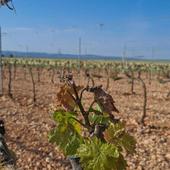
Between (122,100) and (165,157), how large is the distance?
35.0 ft

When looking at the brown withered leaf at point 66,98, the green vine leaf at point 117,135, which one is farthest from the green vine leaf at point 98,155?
the brown withered leaf at point 66,98

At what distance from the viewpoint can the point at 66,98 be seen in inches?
124

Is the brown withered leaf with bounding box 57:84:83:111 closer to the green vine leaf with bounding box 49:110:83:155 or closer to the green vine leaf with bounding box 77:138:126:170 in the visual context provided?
the green vine leaf with bounding box 49:110:83:155

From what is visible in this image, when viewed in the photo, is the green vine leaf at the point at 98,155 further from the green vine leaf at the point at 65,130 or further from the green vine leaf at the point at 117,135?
the green vine leaf at the point at 65,130

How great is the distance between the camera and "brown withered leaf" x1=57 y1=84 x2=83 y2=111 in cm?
311

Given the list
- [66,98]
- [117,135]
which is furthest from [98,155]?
[66,98]

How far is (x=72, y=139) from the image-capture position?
3133 millimetres

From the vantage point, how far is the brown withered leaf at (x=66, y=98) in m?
3.11

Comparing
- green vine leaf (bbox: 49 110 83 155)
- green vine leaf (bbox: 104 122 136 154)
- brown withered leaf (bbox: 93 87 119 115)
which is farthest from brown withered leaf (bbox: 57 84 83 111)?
green vine leaf (bbox: 104 122 136 154)

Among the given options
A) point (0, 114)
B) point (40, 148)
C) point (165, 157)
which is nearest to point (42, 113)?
point (0, 114)

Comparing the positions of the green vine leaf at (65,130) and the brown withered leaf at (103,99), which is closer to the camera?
the brown withered leaf at (103,99)

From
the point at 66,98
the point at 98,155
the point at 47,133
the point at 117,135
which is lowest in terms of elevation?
the point at 47,133

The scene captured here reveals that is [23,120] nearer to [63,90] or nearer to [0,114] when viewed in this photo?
[0,114]

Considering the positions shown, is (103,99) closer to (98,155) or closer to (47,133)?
(98,155)
